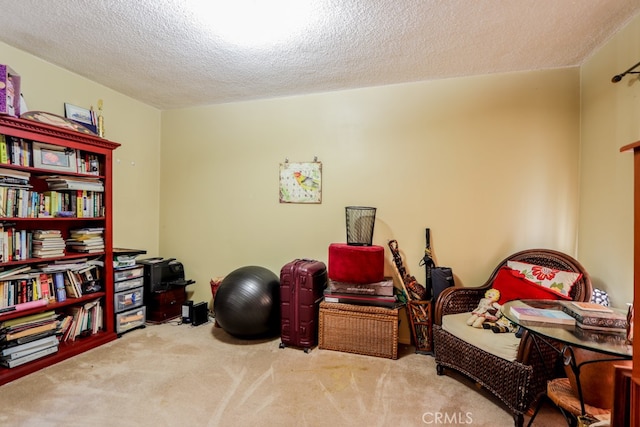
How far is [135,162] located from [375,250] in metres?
3.01

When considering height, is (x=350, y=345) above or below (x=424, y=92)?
below

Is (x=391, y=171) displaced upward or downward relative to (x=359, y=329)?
upward

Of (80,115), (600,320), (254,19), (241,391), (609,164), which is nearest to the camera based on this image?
(600,320)

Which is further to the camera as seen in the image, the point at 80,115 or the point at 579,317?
the point at 80,115

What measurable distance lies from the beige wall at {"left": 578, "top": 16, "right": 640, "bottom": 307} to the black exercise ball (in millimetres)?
2696

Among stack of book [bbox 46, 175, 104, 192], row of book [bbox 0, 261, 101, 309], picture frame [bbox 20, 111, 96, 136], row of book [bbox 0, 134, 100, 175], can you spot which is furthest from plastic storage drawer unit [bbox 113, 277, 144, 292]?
picture frame [bbox 20, 111, 96, 136]

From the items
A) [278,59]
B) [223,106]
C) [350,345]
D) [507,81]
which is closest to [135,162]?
[223,106]

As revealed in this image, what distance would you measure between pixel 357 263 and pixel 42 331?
2607 mm

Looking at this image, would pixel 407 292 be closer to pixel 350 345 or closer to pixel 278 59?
pixel 350 345

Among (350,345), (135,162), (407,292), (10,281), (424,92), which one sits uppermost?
(424,92)

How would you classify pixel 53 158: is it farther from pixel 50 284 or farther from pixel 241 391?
pixel 241 391

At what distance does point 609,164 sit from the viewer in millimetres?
2277

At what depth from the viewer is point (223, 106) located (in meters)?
3.71

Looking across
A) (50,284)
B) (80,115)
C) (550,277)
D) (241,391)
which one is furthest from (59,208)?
(550,277)
